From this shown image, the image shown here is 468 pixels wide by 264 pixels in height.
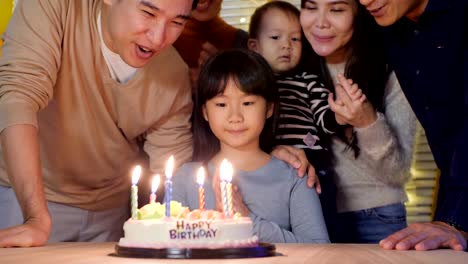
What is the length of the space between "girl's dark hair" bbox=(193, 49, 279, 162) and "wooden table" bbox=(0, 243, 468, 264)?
0.84 m

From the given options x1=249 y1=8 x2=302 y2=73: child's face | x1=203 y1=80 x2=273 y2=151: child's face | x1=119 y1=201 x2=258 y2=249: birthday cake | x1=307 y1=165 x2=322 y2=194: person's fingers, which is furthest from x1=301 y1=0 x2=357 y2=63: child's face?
x1=119 y1=201 x2=258 y2=249: birthday cake

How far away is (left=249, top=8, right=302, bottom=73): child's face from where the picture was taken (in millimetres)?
2852

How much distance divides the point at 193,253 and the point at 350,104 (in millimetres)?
1221

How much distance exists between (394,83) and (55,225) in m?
1.36

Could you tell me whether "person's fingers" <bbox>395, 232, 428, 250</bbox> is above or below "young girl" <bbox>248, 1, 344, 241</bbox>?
below

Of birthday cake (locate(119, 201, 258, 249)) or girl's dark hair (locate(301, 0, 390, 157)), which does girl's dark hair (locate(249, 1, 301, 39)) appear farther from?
birthday cake (locate(119, 201, 258, 249))

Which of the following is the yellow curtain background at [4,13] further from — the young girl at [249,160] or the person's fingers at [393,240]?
the person's fingers at [393,240]

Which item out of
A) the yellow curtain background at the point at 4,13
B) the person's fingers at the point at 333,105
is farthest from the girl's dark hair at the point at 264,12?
the yellow curtain background at the point at 4,13

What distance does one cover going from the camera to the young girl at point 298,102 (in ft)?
8.90

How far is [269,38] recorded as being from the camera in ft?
9.52

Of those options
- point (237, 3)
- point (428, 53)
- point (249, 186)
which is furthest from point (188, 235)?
point (237, 3)

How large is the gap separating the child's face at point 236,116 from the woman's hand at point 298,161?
0.10 meters

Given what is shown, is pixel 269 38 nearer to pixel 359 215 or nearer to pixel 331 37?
pixel 331 37

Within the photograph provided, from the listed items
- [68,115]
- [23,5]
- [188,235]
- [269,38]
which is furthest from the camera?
[269,38]
